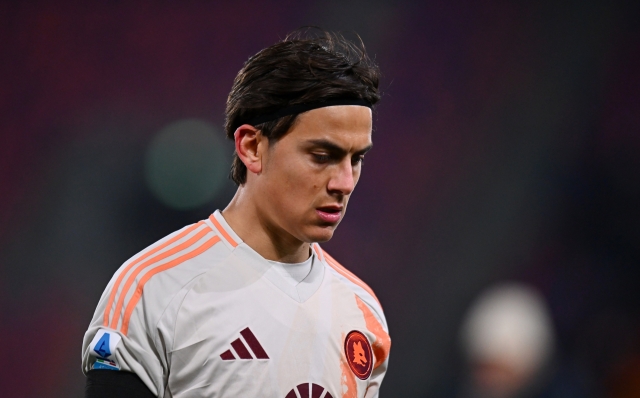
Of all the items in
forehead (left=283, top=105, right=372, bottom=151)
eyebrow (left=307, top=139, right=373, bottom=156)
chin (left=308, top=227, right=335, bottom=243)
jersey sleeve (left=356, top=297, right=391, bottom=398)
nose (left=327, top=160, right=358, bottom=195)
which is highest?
forehead (left=283, top=105, right=372, bottom=151)

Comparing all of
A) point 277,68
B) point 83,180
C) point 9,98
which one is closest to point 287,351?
point 277,68

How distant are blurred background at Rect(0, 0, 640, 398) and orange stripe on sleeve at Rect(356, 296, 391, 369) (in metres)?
1.72

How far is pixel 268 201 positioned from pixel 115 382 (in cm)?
51

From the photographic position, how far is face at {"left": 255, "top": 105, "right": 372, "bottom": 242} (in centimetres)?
155

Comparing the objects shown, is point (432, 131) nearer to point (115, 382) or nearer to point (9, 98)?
point (9, 98)

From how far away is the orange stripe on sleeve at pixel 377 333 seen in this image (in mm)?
1800

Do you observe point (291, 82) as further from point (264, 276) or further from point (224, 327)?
point (224, 327)

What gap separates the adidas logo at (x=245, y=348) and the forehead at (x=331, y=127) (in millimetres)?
446

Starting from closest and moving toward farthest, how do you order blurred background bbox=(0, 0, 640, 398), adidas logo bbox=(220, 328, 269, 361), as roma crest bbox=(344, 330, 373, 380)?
adidas logo bbox=(220, 328, 269, 361), as roma crest bbox=(344, 330, 373, 380), blurred background bbox=(0, 0, 640, 398)

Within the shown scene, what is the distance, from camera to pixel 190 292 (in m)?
1.51

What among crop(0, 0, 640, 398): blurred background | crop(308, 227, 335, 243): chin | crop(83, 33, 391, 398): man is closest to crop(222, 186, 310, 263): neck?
crop(83, 33, 391, 398): man

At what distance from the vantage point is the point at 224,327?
4.94ft

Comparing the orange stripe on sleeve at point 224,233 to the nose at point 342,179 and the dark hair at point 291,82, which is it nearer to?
the dark hair at point 291,82

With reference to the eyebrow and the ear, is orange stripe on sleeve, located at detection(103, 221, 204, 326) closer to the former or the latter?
the ear
